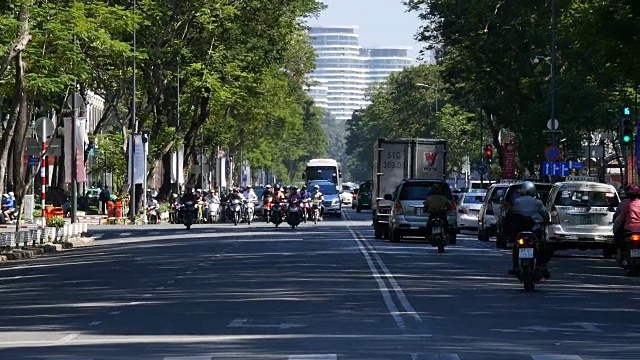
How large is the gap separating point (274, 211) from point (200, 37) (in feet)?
51.3

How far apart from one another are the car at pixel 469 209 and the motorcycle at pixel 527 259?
36.0m

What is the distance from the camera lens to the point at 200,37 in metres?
81.6

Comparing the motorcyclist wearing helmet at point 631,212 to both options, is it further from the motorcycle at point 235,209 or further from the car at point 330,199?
the car at point 330,199

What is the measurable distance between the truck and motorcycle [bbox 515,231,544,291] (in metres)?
30.2

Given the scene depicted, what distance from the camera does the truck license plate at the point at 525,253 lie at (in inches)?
1090

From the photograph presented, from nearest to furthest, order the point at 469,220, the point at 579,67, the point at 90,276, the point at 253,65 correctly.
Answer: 1. the point at 90,276
2. the point at 469,220
3. the point at 579,67
4. the point at 253,65

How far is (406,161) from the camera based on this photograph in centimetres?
5938

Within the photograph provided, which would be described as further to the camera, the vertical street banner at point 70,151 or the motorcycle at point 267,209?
the motorcycle at point 267,209

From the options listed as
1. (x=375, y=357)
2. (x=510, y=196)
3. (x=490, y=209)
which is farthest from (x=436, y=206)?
(x=375, y=357)

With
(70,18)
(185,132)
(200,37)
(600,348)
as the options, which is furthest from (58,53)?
(185,132)

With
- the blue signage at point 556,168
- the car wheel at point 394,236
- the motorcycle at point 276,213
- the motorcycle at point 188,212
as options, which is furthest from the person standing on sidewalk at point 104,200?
the car wheel at point 394,236

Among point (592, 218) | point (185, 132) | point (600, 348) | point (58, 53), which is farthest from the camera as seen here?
point (185, 132)

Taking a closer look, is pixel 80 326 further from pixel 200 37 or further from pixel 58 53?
pixel 200 37

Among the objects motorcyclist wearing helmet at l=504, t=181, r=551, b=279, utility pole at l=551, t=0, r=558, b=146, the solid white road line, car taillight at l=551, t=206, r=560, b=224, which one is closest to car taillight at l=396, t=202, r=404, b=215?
the solid white road line
